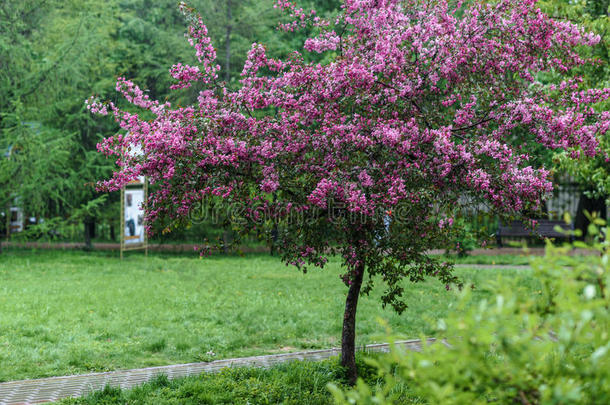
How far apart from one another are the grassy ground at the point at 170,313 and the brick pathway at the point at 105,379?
356 mm

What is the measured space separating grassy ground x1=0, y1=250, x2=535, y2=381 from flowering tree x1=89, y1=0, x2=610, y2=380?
39.6 inches

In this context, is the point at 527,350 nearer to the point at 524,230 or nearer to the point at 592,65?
the point at 592,65

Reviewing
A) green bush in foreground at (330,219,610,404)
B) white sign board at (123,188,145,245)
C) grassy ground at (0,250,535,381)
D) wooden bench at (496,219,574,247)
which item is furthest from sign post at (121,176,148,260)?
green bush in foreground at (330,219,610,404)

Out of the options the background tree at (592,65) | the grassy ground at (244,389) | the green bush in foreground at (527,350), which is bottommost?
the grassy ground at (244,389)

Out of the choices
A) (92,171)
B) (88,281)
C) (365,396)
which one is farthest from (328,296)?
(92,171)

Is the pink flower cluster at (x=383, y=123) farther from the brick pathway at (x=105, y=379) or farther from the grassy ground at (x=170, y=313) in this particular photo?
the brick pathway at (x=105, y=379)

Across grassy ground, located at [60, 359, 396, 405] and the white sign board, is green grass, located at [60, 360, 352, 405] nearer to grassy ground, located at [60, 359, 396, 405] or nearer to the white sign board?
grassy ground, located at [60, 359, 396, 405]

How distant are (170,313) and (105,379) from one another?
11.8 ft

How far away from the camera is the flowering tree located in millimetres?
5441

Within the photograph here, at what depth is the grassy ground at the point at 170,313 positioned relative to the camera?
7832 mm

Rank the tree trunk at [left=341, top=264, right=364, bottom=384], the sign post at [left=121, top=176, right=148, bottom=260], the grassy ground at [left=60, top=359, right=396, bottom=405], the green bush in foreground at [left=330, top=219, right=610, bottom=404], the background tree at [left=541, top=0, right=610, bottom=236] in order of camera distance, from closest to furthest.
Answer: the green bush in foreground at [left=330, top=219, right=610, bottom=404]
the grassy ground at [left=60, top=359, right=396, bottom=405]
the tree trunk at [left=341, top=264, right=364, bottom=384]
the background tree at [left=541, top=0, right=610, bottom=236]
the sign post at [left=121, top=176, right=148, bottom=260]

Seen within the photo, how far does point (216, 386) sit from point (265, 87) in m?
3.03

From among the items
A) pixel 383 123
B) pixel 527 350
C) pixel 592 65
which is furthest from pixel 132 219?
pixel 527 350

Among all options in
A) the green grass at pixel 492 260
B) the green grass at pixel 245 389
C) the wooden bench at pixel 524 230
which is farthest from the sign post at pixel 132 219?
the green grass at pixel 245 389
